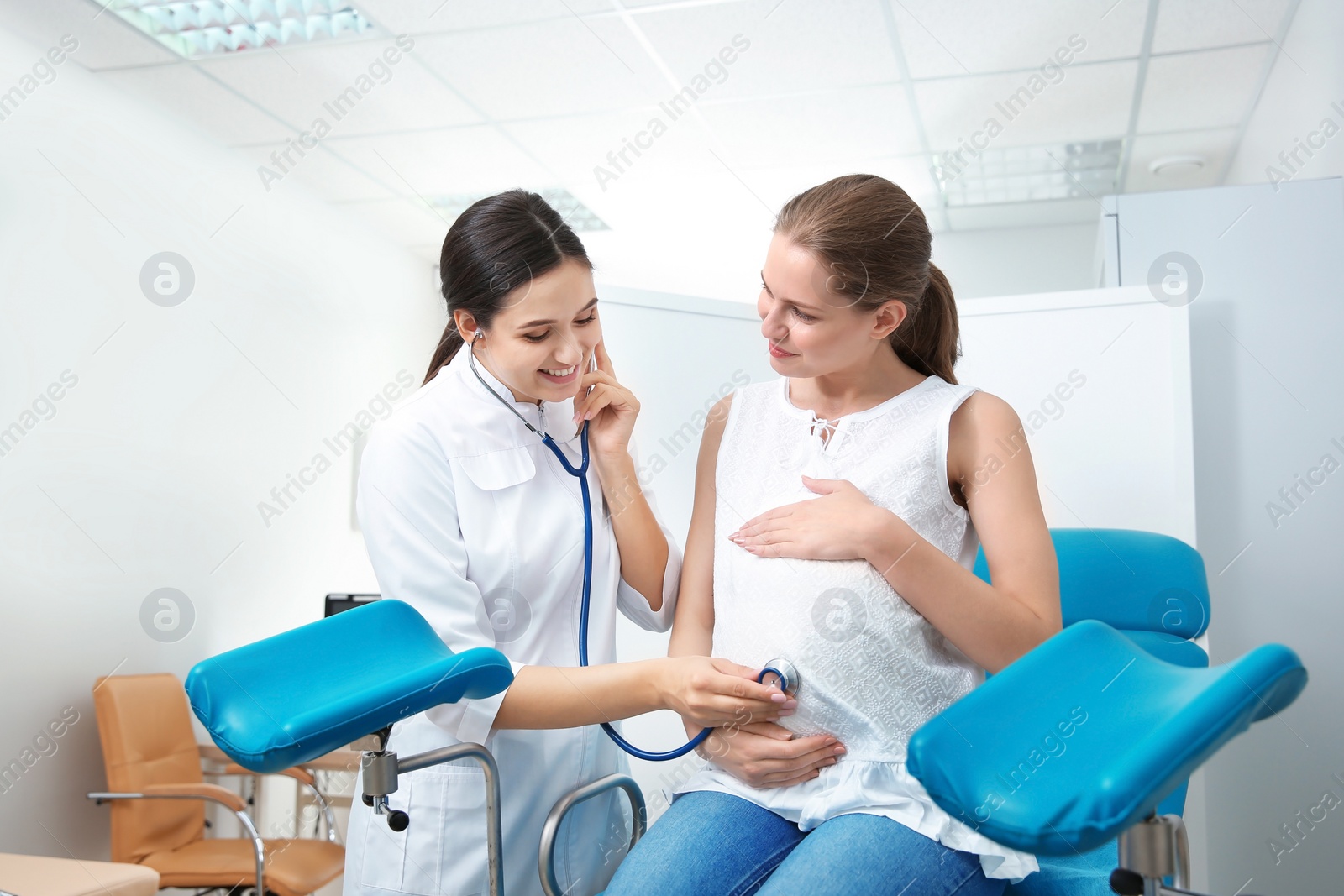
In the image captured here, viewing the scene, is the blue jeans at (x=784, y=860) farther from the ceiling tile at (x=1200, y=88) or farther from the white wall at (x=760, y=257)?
the white wall at (x=760, y=257)

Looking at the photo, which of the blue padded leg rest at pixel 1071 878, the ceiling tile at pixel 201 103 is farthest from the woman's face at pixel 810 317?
the ceiling tile at pixel 201 103

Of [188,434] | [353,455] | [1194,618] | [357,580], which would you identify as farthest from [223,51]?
[1194,618]

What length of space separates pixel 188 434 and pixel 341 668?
3.07 meters

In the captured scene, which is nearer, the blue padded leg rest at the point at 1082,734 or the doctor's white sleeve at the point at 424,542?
the blue padded leg rest at the point at 1082,734

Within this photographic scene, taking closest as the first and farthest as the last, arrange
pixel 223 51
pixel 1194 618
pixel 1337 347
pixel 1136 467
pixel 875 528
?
pixel 875 528, pixel 1194 618, pixel 1136 467, pixel 1337 347, pixel 223 51

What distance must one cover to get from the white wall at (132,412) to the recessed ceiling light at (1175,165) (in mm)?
3783

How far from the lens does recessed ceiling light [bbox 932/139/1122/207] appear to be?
4172mm

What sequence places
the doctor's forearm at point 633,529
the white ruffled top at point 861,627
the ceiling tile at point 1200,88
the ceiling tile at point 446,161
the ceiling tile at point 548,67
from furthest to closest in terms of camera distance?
1. the ceiling tile at point 446,161
2. the ceiling tile at point 1200,88
3. the ceiling tile at point 548,67
4. the doctor's forearm at point 633,529
5. the white ruffled top at point 861,627

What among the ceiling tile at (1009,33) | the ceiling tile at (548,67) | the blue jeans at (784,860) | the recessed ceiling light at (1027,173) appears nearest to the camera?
the blue jeans at (784,860)

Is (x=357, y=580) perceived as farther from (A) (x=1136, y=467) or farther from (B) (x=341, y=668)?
(B) (x=341, y=668)

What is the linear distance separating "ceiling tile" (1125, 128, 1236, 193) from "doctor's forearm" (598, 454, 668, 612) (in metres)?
3.32

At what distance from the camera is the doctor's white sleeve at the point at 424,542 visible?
3.65 feet

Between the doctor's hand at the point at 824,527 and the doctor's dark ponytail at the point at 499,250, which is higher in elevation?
the doctor's dark ponytail at the point at 499,250

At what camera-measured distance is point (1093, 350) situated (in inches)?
82.8
